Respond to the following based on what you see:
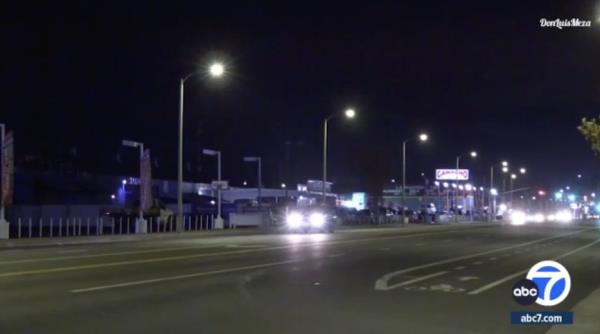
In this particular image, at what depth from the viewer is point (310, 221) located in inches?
1962

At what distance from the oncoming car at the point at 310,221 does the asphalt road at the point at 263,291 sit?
22132 millimetres

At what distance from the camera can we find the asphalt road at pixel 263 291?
1208cm

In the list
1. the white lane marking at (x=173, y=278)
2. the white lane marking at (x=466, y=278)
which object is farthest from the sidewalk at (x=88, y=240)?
the white lane marking at (x=466, y=278)

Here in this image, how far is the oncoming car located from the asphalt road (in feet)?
72.6

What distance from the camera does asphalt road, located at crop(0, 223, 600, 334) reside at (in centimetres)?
1208

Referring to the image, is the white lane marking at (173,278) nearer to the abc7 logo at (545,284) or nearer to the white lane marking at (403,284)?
the white lane marking at (403,284)

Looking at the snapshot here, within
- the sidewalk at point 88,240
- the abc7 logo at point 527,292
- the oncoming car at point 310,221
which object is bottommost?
the sidewalk at point 88,240

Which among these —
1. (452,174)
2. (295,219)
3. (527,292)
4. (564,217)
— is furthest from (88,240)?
(564,217)

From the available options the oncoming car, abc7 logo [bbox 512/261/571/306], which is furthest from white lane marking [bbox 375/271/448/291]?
the oncoming car

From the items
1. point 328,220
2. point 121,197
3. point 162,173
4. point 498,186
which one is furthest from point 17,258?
point 498,186

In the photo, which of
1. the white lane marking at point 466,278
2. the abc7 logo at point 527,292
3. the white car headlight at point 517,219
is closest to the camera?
the abc7 logo at point 527,292

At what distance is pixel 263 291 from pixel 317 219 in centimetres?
3384

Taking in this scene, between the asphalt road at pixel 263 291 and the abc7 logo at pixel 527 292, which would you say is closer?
the abc7 logo at pixel 527 292

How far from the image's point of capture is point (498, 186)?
196 metres
